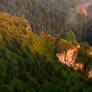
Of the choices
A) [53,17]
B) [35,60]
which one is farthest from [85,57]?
[53,17]

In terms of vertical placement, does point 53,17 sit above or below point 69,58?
above

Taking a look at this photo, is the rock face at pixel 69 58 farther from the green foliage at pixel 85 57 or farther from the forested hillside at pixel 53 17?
the forested hillside at pixel 53 17

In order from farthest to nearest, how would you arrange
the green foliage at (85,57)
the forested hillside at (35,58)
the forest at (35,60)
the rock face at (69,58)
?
the rock face at (69,58), the green foliage at (85,57), the forested hillside at (35,58), the forest at (35,60)

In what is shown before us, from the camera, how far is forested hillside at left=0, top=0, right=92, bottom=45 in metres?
88.5

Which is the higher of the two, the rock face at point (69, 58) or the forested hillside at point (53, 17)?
the forested hillside at point (53, 17)

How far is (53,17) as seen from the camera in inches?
3954

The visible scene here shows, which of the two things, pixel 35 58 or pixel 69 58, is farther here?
pixel 69 58

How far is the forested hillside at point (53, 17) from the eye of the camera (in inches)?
3484

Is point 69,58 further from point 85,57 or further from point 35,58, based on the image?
point 35,58

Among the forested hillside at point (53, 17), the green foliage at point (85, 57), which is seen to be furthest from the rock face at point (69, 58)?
the forested hillside at point (53, 17)

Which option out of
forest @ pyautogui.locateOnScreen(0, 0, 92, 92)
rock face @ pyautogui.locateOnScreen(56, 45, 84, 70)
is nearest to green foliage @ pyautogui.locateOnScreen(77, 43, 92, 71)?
forest @ pyautogui.locateOnScreen(0, 0, 92, 92)

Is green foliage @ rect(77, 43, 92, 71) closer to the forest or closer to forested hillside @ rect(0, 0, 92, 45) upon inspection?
the forest

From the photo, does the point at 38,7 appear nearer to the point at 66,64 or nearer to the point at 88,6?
the point at 88,6

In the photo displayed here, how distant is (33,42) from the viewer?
5028 cm
